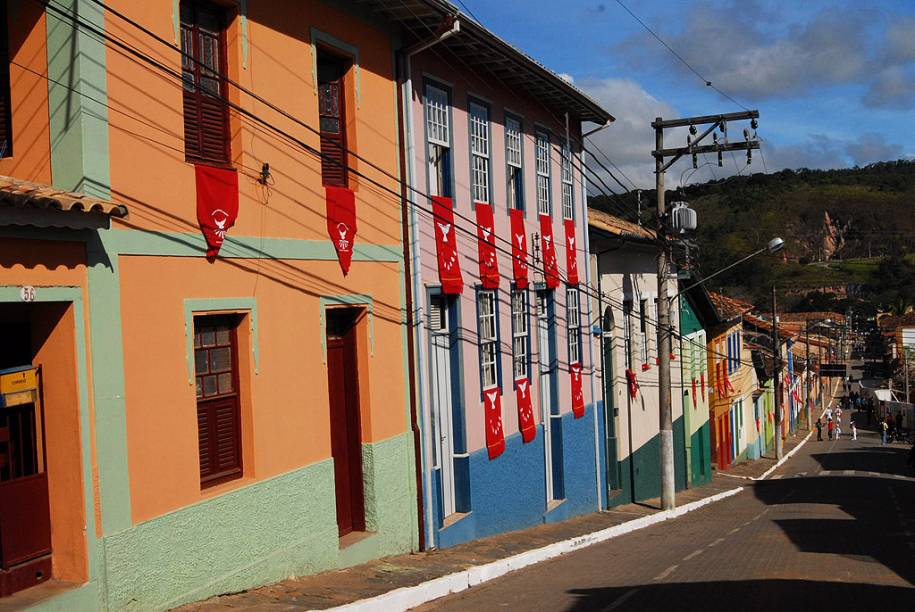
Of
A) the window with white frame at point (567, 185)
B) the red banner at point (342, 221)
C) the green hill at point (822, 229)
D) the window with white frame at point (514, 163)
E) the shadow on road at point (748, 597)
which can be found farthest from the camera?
the green hill at point (822, 229)

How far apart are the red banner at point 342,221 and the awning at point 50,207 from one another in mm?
3754

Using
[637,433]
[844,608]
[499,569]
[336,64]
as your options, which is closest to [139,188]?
[336,64]

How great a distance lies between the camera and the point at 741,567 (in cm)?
1309

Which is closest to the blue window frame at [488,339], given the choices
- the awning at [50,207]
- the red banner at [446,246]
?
the red banner at [446,246]

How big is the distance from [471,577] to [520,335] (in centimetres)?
664

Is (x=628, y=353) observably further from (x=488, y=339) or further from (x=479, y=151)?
(x=479, y=151)

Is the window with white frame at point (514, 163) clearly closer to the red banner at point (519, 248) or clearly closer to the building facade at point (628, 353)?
the red banner at point (519, 248)

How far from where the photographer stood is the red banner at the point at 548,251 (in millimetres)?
18500

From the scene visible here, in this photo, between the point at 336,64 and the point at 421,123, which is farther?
the point at 421,123

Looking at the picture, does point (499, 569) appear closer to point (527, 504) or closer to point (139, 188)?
point (527, 504)

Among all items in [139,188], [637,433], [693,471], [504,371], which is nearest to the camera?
[139,188]

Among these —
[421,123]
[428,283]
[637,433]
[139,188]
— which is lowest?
[637,433]

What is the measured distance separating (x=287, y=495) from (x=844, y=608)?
5496 mm

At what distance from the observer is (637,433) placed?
2541 cm
